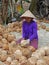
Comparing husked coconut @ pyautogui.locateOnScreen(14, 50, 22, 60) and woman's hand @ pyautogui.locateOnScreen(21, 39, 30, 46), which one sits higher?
husked coconut @ pyautogui.locateOnScreen(14, 50, 22, 60)

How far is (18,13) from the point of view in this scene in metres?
8.66

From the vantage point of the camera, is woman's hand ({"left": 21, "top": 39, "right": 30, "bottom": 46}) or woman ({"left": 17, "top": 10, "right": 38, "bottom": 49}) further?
woman ({"left": 17, "top": 10, "right": 38, "bottom": 49})

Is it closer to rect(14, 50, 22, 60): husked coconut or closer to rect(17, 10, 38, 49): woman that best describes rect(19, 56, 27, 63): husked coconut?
rect(14, 50, 22, 60): husked coconut

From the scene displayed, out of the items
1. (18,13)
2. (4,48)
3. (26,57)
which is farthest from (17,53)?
(18,13)

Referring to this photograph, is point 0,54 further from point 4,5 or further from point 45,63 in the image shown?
point 4,5

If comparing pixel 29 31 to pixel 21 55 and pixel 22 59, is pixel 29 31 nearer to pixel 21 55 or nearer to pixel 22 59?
pixel 21 55

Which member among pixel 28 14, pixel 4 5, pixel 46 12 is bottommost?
pixel 46 12

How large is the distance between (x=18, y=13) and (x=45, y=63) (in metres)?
5.40

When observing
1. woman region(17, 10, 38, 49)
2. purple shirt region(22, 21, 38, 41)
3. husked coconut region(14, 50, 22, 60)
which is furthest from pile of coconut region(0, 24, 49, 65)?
purple shirt region(22, 21, 38, 41)

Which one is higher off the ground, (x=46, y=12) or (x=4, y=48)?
(x=4, y=48)

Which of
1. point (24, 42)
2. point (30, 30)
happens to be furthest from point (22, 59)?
point (30, 30)

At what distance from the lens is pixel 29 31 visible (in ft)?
15.0

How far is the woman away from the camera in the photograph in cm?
439

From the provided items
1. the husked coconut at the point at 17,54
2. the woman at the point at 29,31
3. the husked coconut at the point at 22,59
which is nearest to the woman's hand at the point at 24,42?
the woman at the point at 29,31
